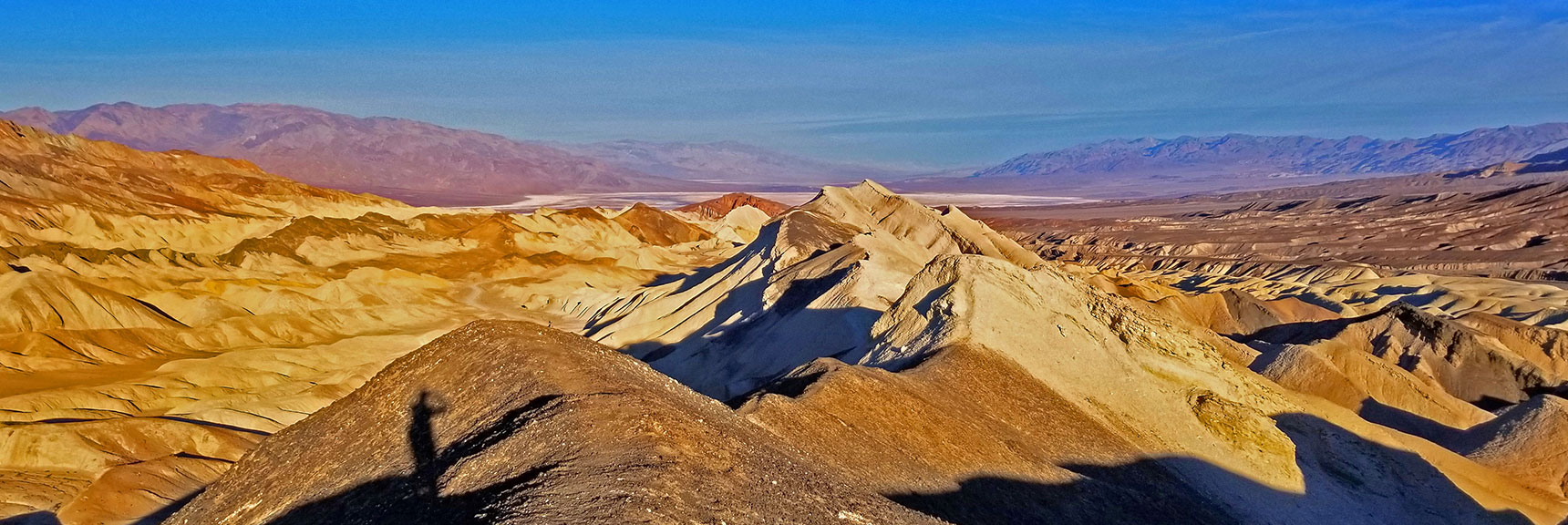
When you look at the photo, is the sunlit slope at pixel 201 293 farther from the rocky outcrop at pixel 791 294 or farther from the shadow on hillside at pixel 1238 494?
the shadow on hillside at pixel 1238 494

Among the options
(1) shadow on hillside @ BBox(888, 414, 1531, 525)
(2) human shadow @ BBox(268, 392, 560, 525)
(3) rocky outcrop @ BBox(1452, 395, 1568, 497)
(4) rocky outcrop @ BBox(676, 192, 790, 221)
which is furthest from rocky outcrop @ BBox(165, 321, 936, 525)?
(4) rocky outcrop @ BBox(676, 192, 790, 221)

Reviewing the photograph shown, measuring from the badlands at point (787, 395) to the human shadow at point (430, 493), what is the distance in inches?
1.9

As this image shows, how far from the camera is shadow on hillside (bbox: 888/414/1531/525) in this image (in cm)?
1379

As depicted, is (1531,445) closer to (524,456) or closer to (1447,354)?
(1447,354)

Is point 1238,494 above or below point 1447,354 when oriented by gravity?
above

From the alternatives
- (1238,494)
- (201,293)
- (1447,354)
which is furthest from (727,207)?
(1238,494)

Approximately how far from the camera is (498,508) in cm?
892

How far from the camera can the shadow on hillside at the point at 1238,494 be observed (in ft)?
45.2

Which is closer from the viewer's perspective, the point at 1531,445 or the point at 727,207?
the point at 1531,445

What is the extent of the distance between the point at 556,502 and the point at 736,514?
146 cm

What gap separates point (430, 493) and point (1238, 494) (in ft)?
42.3

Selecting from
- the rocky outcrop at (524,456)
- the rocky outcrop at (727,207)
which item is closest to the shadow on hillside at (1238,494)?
the rocky outcrop at (524,456)

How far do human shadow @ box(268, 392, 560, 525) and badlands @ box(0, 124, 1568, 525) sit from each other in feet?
0.16

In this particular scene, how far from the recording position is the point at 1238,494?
57.2 feet
